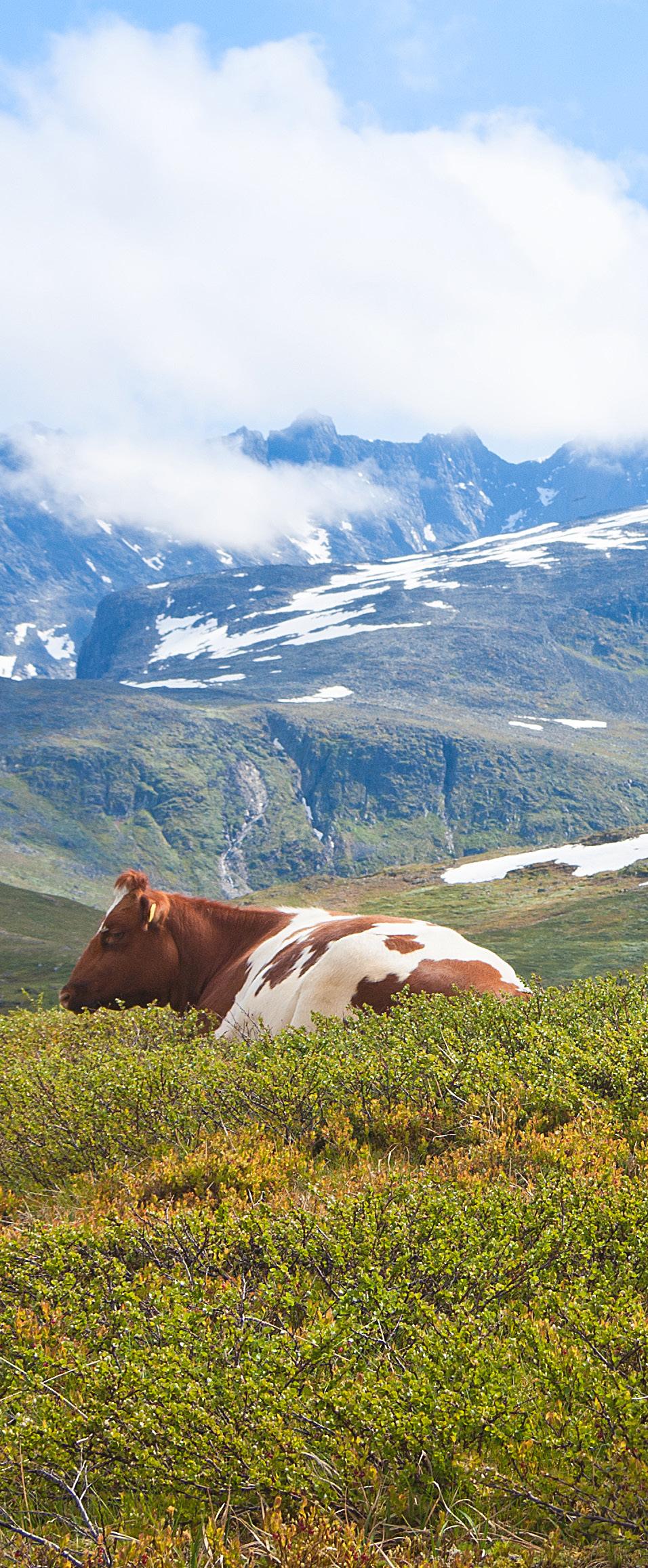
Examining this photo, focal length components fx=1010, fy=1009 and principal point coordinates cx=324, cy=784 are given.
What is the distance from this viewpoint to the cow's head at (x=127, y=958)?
15359 millimetres

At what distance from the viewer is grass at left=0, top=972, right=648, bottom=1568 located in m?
3.69

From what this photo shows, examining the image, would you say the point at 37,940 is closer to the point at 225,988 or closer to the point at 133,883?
the point at 133,883

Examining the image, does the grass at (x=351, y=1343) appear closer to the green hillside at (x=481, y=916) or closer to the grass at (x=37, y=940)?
the green hillside at (x=481, y=916)

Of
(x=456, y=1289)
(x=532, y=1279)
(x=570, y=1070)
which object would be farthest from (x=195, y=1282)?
(x=570, y=1070)

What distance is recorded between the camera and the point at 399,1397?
3965 mm

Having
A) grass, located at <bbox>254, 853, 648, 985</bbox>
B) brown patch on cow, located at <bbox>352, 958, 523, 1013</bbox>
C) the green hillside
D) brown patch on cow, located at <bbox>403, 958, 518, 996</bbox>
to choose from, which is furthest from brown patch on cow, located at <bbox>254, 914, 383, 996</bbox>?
grass, located at <bbox>254, 853, 648, 985</bbox>

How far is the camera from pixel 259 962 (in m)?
14.5

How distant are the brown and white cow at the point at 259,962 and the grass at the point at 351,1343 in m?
3.20

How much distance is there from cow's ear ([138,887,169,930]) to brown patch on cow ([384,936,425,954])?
4667 millimetres

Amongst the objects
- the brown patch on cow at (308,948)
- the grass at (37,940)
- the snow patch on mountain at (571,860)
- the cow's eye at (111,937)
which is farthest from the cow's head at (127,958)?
the snow patch on mountain at (571,860)

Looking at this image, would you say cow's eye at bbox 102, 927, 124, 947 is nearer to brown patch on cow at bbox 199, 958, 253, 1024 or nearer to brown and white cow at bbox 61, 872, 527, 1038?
brown and white cow at bbox 61, 872, 527, 1038

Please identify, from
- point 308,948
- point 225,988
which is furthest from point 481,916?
point 308,948

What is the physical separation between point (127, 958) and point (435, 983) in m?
5.97

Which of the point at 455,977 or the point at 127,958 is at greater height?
the point at 127,958
